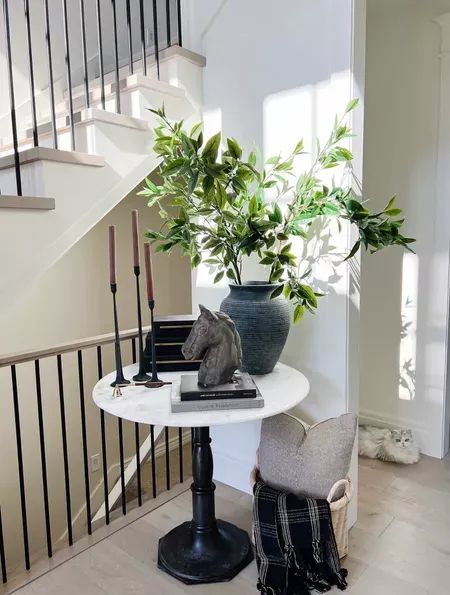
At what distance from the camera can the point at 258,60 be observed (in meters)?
2.07

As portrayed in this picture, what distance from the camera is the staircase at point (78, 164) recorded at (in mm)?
1646

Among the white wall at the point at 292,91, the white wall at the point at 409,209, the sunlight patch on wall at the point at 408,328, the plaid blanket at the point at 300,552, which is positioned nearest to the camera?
the plaid blanket at the point at 300,552

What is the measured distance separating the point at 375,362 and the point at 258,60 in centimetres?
180

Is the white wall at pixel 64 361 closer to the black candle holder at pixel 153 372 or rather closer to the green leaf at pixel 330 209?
the black candle holder at pixel 153 372

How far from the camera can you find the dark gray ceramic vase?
175cm

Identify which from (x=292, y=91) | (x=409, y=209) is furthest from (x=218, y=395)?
(x=409, y=209)

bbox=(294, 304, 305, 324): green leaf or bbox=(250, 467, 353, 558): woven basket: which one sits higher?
bbox=(294, 304, 305, 324): green leaf

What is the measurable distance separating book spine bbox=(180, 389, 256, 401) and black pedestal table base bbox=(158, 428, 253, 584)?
13.8 inches

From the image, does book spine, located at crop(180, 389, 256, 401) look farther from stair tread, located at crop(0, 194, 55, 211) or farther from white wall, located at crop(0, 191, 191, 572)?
white wall, located at crop(0, 191, 191, 572)

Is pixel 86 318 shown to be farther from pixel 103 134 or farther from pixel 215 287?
pixel 103 134

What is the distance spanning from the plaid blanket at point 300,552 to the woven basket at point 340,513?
39mm

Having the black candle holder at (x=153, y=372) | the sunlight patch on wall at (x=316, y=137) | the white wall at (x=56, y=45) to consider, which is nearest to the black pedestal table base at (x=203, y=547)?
the black candle holder at (x=153, y=372)

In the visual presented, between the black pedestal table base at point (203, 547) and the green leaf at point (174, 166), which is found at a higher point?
the green leaf at point (174, 166)

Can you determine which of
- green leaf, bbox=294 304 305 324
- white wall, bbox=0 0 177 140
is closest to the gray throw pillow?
green leaf, bbox=294 304 305 324
